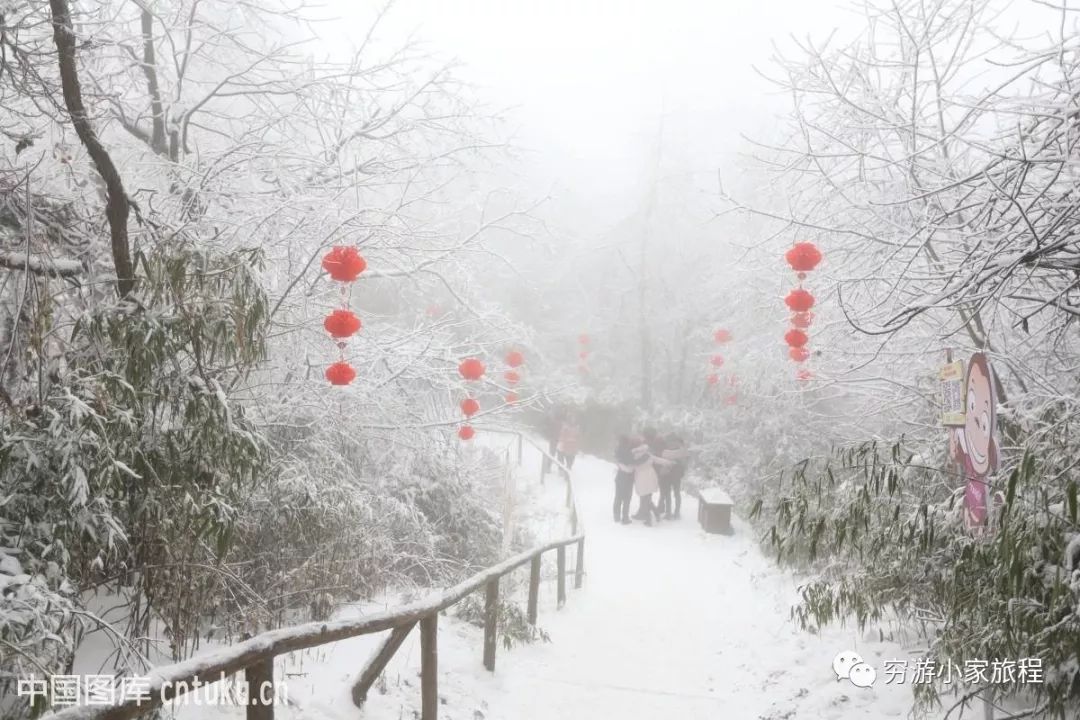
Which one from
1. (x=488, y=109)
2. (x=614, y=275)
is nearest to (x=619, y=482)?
(x=488, y=109)

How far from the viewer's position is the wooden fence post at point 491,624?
5.04 metres

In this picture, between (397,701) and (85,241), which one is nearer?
(85,241)

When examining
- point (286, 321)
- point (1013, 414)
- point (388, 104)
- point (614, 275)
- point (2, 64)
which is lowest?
point (1013, 414)

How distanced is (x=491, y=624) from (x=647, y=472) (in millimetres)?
7639

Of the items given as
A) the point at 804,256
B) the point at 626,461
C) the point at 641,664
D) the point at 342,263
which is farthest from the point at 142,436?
the point at 626,461

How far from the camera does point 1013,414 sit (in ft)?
11.4

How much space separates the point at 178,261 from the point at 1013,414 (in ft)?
13.8

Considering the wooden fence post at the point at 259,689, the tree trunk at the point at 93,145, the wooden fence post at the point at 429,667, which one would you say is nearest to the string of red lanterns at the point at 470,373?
the wooden fence post at the point at 429,667

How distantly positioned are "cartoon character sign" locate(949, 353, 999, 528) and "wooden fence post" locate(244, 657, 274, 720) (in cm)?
286

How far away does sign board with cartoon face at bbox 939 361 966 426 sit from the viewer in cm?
306

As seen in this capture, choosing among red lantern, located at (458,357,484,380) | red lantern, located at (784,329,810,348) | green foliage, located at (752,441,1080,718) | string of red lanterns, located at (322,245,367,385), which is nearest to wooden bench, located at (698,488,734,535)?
red lantern, located at (784,329,810,348)

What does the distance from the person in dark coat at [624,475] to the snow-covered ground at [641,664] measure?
7.91 ft

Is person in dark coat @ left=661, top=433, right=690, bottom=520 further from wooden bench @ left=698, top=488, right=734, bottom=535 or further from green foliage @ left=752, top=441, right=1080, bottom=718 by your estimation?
green foliage @ left=752, top=441, right=1080, bottom=718

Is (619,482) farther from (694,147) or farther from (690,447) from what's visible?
(694,147)
